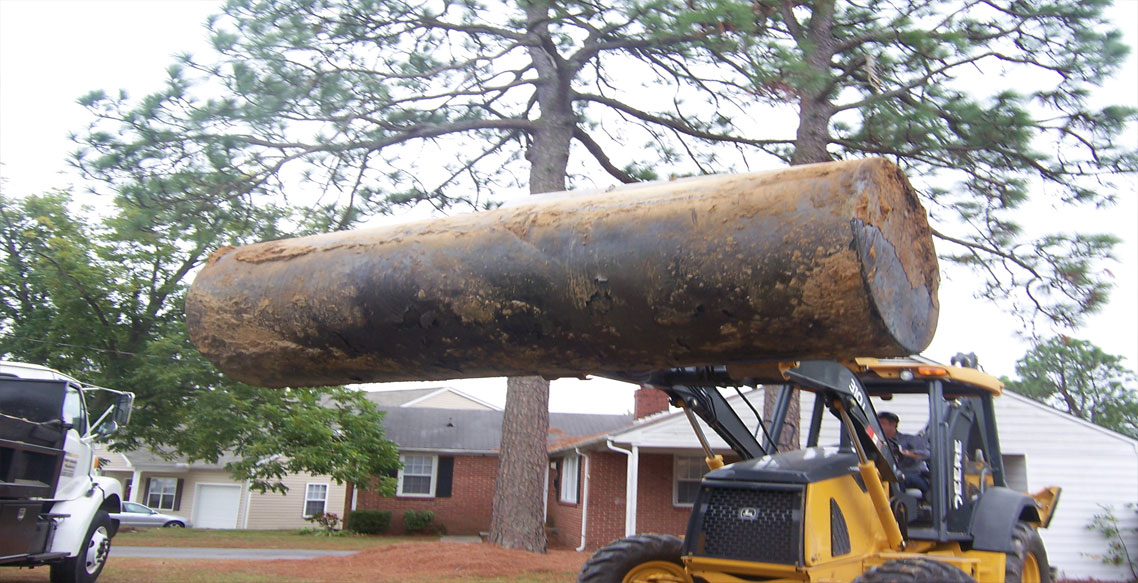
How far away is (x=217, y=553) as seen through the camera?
18594mm

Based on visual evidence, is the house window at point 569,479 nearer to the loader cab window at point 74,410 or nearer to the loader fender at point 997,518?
the loader cab window at point 74,410

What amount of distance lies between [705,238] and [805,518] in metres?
3.13

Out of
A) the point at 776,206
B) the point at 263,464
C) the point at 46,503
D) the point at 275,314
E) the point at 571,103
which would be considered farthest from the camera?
the point at 263,464

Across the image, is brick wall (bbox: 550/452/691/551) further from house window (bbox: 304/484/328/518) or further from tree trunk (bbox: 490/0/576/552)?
house window (bbox: 304/484/328/518)

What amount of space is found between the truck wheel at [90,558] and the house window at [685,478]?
39.3 ft

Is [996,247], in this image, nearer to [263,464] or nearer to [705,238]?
[705,238]

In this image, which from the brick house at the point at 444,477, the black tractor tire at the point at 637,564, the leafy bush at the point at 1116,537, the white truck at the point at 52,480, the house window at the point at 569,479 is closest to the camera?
the black tractor tire at the point at 637,564

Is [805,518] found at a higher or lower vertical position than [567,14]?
lower

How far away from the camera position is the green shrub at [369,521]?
27.8m

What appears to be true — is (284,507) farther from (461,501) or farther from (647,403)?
(647,403)

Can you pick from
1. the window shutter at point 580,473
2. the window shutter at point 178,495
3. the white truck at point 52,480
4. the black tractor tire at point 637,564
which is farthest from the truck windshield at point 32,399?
the window shutter at point 178,495

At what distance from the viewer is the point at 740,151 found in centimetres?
1188

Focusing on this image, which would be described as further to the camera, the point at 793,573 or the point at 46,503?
the point at 46,503

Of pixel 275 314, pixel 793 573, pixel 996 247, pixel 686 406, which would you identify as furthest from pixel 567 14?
pixel 275 314
